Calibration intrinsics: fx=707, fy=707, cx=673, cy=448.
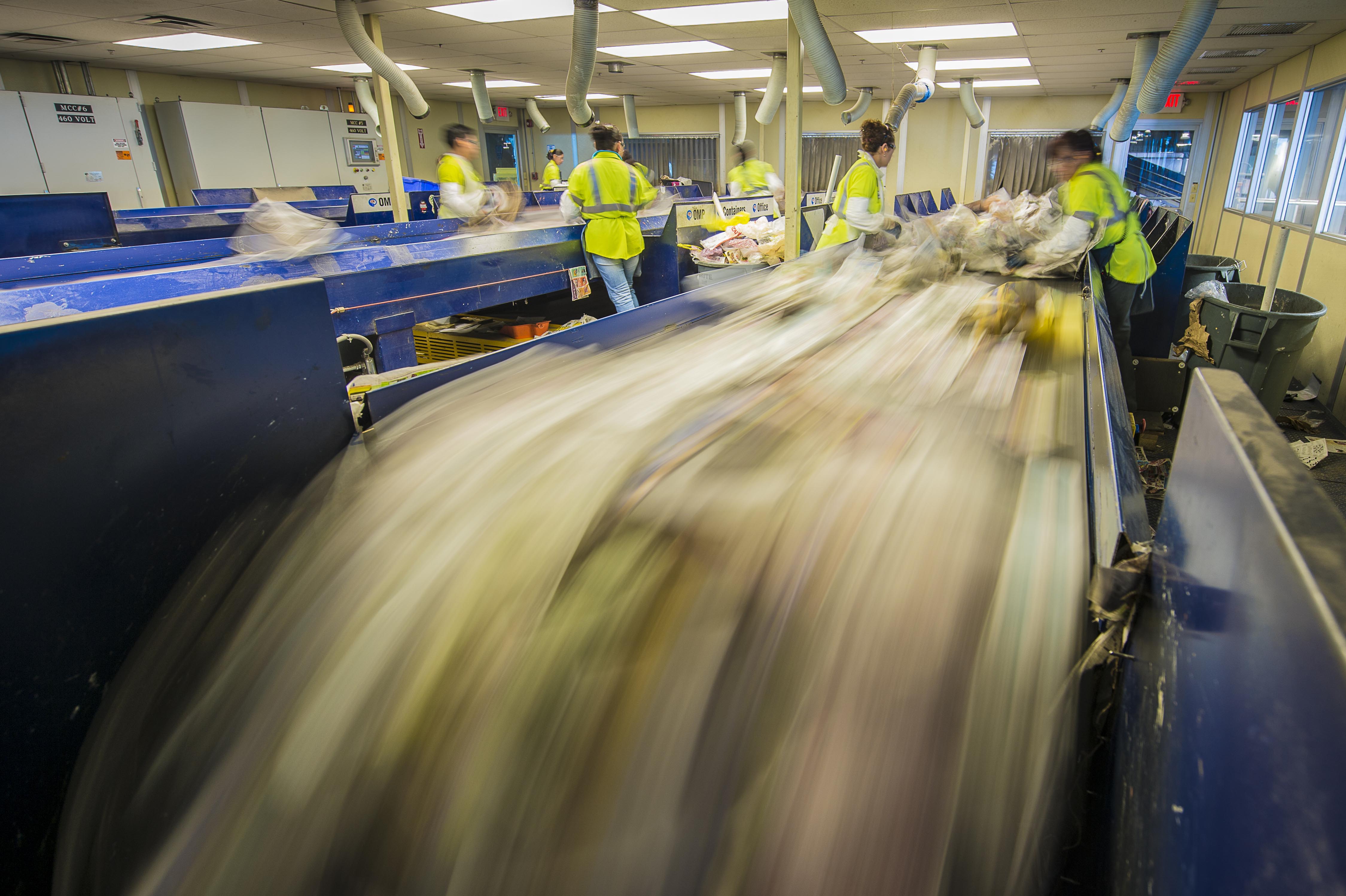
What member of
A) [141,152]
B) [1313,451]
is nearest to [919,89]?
[1313,451]

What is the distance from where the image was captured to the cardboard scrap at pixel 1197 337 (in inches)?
132

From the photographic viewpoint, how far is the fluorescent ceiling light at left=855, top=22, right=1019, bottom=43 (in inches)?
225

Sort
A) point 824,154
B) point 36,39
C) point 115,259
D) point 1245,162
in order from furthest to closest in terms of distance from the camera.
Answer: point 824,154 < point 1245,162 < point 36,39 < point 115,259

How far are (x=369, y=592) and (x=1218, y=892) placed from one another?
2.79 ft

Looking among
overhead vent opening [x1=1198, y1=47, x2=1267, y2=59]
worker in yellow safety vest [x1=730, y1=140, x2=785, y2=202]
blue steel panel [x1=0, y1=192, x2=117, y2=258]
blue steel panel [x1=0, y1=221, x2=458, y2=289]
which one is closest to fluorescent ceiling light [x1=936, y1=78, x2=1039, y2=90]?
overhead vent opening [x1=1198, y1=47, x2=1267, y2=59]

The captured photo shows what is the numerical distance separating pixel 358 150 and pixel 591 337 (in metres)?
9.12

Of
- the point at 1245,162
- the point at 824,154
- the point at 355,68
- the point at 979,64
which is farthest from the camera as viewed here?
the point at 824,154

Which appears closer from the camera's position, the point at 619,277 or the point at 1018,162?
the point at 619,277

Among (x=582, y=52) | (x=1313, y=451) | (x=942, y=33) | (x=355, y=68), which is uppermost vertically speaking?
(x=355, y=68)

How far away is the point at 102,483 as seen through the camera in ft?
2.68

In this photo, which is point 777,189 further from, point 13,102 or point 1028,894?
point 13,102

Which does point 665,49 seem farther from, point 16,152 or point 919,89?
point 16,152

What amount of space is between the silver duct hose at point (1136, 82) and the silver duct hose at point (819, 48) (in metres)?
3.07

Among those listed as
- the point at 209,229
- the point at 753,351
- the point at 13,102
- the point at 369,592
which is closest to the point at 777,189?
the point at 209,229
